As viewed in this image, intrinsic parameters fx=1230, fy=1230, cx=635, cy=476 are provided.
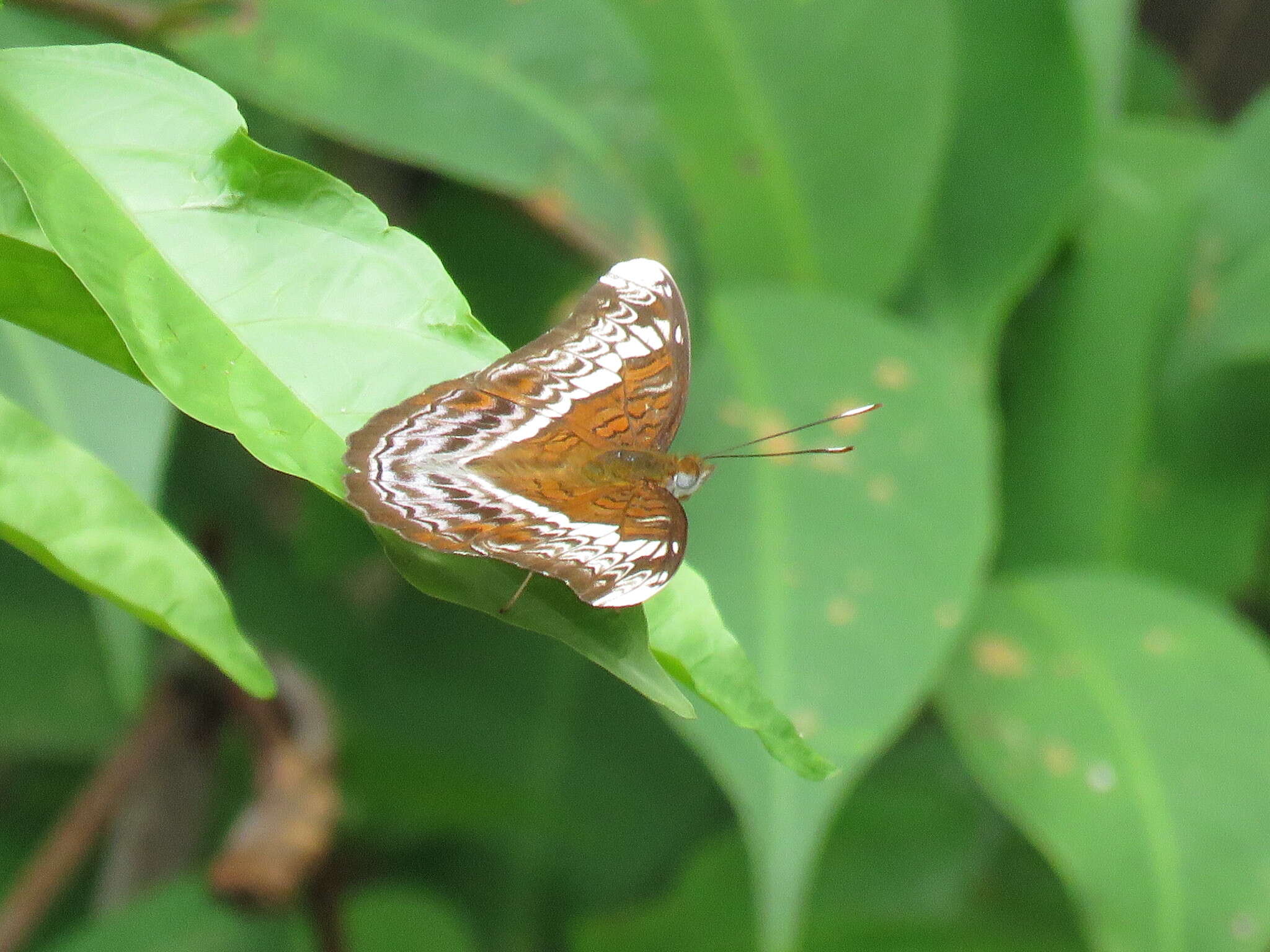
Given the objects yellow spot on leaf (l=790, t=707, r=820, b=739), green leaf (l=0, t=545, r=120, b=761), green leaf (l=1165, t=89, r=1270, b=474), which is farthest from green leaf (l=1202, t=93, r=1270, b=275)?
green leaf (l=0, t=545, r=120, b=761)

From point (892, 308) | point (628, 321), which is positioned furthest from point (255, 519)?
point (628, 321)

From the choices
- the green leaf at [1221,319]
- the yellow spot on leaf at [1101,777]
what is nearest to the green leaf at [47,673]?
the yellow spot on leaf at [1101,777]

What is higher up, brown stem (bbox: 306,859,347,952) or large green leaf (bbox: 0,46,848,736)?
large green leaf (bbox: 0,46,848,736)

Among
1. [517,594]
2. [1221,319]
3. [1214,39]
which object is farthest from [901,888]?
[1214,39]

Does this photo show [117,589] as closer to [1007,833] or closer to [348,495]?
[348,495]

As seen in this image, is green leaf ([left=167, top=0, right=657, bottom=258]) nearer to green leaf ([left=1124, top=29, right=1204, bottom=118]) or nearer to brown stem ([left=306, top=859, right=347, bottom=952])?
brown stem ([left=306, top=859, right=347, bottom=952])

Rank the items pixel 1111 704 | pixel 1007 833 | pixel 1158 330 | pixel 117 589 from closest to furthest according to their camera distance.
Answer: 1. pixel 117 589
2. pixel 1111 704
3. pixel 1158 330
4. pixel 1007 833

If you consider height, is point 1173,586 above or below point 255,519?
above

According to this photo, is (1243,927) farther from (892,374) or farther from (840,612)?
(892,374)
